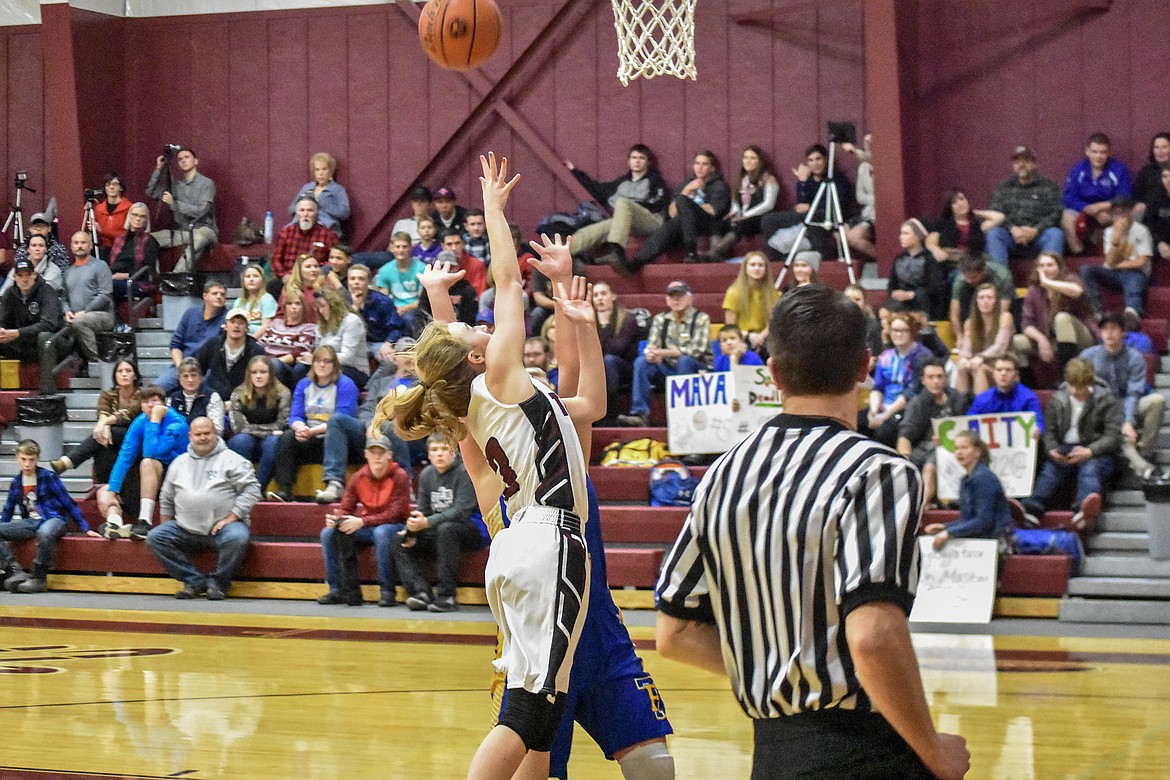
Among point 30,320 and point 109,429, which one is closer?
point 109,429

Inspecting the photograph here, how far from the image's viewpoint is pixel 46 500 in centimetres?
1114

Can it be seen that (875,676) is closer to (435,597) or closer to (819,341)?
(819,341)

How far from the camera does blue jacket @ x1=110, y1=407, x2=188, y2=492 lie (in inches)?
436

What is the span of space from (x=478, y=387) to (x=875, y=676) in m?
1.91

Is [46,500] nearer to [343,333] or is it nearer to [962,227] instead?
[343,333]

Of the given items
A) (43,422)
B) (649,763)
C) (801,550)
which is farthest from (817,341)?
(43,422)

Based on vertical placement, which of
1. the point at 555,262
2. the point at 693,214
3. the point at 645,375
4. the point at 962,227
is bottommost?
the point at 645,375

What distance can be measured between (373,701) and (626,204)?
24.6 ft

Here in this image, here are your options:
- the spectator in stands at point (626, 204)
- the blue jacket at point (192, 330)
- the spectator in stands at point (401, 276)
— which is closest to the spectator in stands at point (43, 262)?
the blue jacket at point (192, 330)

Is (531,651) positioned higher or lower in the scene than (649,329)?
lower

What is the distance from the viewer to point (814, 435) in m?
2.27

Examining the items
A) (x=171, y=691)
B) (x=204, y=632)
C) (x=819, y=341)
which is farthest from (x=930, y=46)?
(x=819, y=341)

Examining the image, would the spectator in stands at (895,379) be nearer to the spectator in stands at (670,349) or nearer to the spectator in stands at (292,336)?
the spectator in stands at (670,349)

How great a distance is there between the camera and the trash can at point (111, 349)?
44.5 feet
